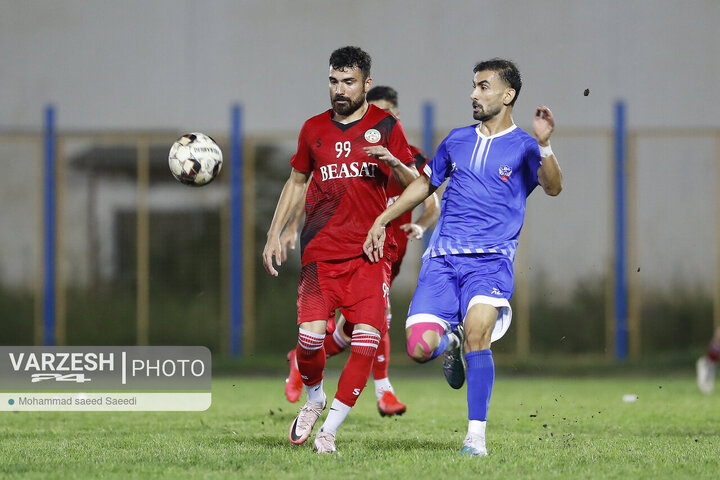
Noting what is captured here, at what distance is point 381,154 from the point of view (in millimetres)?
5516

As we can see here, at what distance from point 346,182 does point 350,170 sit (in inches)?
3.0

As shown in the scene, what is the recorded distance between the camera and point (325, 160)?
19.6 ft

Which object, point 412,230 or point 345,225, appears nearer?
point 345,225

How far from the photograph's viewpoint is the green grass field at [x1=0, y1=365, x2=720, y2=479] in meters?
4.88

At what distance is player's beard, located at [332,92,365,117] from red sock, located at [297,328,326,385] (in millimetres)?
1317

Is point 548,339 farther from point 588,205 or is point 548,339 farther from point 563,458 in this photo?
point 563,458

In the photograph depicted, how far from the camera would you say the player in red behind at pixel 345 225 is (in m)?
5.83

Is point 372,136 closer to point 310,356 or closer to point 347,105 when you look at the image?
point 347,105

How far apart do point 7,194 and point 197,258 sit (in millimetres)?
3071

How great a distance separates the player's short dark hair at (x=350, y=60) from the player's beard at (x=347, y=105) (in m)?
0.15

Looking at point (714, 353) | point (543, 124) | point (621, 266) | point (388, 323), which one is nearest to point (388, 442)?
point (388, 323)

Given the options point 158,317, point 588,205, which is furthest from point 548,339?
point 158,317

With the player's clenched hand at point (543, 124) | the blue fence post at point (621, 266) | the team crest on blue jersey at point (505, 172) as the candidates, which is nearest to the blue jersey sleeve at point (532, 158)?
the team crest on blue jersey at point (505, 172)

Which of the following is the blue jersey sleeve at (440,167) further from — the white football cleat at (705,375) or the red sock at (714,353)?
the red sock at (714,353)
